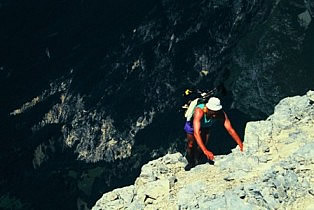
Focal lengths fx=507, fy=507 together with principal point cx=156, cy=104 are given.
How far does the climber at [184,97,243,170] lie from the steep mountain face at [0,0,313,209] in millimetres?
15411

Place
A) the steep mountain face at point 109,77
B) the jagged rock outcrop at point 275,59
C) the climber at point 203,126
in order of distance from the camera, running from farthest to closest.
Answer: the jagged rock outcrop at point 275,59 → the steep mountain face at point 109,77 → the climber at point 203,126

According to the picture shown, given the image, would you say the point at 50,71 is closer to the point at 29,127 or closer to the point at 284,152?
the point at 29,127

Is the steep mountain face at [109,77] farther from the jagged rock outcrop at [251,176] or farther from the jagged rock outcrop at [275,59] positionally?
the jagged rock outcrop at [251,176]

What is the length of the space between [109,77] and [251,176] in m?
21.1

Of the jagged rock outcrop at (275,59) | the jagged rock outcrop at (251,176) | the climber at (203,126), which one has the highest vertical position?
the jagged rock outcrop at (275,59)

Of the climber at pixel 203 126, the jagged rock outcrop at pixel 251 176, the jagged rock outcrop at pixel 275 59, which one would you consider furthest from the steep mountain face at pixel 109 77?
the jagged rock outcrop at pixel 251 176

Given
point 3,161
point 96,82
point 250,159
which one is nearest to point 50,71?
point 96,82

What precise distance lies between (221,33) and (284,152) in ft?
72.0

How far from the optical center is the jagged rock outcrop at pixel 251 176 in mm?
13516

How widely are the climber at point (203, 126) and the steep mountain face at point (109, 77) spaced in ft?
50.6

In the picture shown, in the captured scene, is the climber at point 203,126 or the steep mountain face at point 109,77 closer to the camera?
the climber at point 203,126

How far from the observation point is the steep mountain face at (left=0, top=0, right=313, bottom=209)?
104 ft

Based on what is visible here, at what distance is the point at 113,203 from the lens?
16484mm

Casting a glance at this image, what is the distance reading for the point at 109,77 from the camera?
3481 cm
